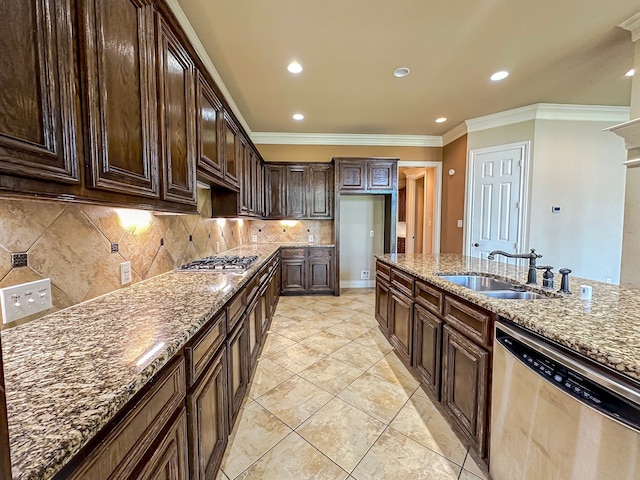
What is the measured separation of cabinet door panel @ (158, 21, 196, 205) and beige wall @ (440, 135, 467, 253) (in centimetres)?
419

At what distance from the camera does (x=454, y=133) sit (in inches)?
178

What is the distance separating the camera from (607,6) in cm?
193

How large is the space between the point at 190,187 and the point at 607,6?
3219 mm

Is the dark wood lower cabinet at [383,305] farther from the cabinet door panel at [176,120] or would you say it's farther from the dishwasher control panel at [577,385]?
the cabinet door panel at [176,120]

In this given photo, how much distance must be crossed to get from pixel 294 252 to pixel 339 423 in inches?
119

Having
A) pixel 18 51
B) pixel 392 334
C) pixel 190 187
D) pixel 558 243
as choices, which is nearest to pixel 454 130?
pixel 558 243

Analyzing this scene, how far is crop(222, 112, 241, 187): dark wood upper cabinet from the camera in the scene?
2.41m

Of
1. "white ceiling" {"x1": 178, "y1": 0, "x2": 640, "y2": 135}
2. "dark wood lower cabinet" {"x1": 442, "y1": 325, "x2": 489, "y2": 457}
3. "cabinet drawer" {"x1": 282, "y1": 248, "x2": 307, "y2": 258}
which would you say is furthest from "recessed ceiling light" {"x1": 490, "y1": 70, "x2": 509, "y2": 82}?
"cabinet drawer" {"x1": 282, "y1": 248, "x2": 307, "y2": 258}

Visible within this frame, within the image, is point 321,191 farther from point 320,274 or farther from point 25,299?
point 25,299

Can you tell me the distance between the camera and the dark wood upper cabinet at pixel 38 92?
0.65 m

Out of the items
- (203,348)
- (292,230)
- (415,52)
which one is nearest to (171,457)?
(203,348)

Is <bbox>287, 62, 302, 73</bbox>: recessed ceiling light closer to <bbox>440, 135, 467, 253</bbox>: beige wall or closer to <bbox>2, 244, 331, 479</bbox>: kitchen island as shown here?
<bbox>2, 244, 331, 479</bbox>: kitchen island

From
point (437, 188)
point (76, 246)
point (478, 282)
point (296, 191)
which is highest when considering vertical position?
point (437, 188)

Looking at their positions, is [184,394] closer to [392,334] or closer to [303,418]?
[303,418]
